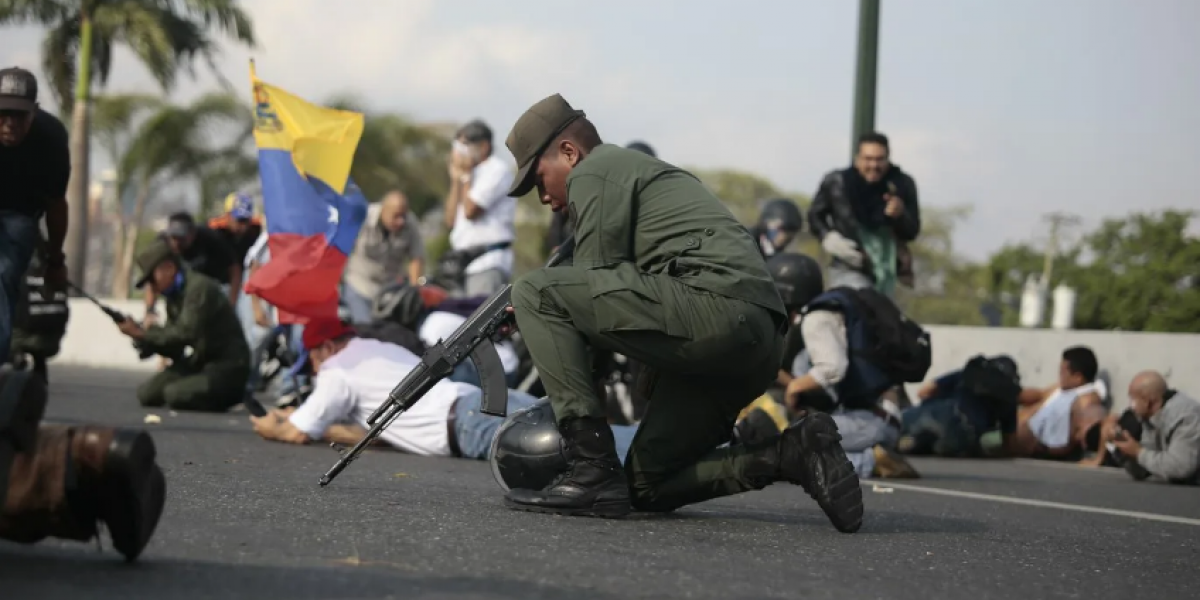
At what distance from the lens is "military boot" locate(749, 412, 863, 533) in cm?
523

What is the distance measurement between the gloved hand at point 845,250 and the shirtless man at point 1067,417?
7.39 feet

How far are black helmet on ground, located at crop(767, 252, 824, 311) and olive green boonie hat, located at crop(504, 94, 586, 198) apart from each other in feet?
14.6

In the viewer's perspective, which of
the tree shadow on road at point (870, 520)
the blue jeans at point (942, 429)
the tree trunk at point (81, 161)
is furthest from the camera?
the tree trunk at point (81, 161)

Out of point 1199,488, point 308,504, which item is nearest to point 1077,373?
point 1199,488

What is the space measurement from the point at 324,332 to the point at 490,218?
12.3ft

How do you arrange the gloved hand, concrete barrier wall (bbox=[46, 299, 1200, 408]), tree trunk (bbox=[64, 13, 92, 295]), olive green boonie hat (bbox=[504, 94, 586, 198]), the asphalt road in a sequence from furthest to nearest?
tree trunk (bbox=[64, 13, 92, 295]) < concrete barrier wall (bbox=[46, 299, 1200, 408]) < the gloved hand < olive green boonie hat (bbox=[504, 94, 586, 198]) < the asphalt road

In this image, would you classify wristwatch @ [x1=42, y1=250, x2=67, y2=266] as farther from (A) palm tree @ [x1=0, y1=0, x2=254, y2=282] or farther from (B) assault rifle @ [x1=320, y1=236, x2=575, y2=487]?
(A) palm tree @ [x1=0, y1=0, x2=254, y2=282]

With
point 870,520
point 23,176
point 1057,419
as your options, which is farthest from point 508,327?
point 1057,419

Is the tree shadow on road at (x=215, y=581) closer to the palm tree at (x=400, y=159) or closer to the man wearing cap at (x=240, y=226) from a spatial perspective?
the man wearing cap at (x=240, y=226)

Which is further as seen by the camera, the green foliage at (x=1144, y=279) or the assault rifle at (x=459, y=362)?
the green foliage at (x=1144, y=279)

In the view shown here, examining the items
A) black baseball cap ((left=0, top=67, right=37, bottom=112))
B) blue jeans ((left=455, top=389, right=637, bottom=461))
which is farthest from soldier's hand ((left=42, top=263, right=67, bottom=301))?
blue jeans ((left=455, top=389, right=637, bottom=461))

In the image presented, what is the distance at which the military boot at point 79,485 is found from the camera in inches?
142

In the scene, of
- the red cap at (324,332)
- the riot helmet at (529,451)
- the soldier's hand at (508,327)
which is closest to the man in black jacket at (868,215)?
the red cap at (324,332)

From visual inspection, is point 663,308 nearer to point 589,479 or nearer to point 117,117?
point 589,479
